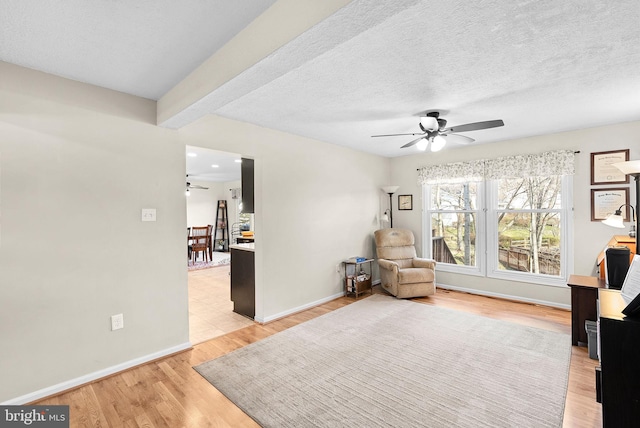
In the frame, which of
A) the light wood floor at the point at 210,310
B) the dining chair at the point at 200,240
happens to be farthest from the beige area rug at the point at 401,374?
the dining chair at the point at 200,240

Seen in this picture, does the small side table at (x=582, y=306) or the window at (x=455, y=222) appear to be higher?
the window at (x=455, y=222)

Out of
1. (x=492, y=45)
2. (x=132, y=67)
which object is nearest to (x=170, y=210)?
(x=132, y=67)

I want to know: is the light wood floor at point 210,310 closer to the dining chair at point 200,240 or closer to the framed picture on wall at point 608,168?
the dining chair at point 200,240

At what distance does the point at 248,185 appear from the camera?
3.76 m

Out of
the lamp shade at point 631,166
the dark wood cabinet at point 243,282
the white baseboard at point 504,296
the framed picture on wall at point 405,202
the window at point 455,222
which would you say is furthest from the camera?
the framed picture on wall at point 405,202

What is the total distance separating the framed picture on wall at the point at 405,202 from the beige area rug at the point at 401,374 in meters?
2.38

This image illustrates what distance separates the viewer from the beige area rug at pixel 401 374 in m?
1.92

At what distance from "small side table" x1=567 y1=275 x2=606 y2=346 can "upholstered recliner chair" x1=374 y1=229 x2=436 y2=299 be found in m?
1.77

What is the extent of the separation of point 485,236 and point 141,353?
15.6 feet

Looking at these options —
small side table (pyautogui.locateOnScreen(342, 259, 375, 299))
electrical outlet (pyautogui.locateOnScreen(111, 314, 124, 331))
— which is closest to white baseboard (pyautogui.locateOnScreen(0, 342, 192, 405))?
electrical outlet (pyautogui.locateOnScreen(111, 314, 124, 331))

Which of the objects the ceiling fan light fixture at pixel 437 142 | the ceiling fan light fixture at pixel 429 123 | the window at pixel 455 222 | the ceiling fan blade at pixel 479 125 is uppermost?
the ceiling fan light fixture at pixel 429 123

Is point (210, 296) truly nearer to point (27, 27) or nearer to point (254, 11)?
point (27, 27)

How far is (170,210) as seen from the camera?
2.81 m

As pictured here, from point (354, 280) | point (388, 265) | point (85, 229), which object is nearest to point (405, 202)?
point (388, 265)
